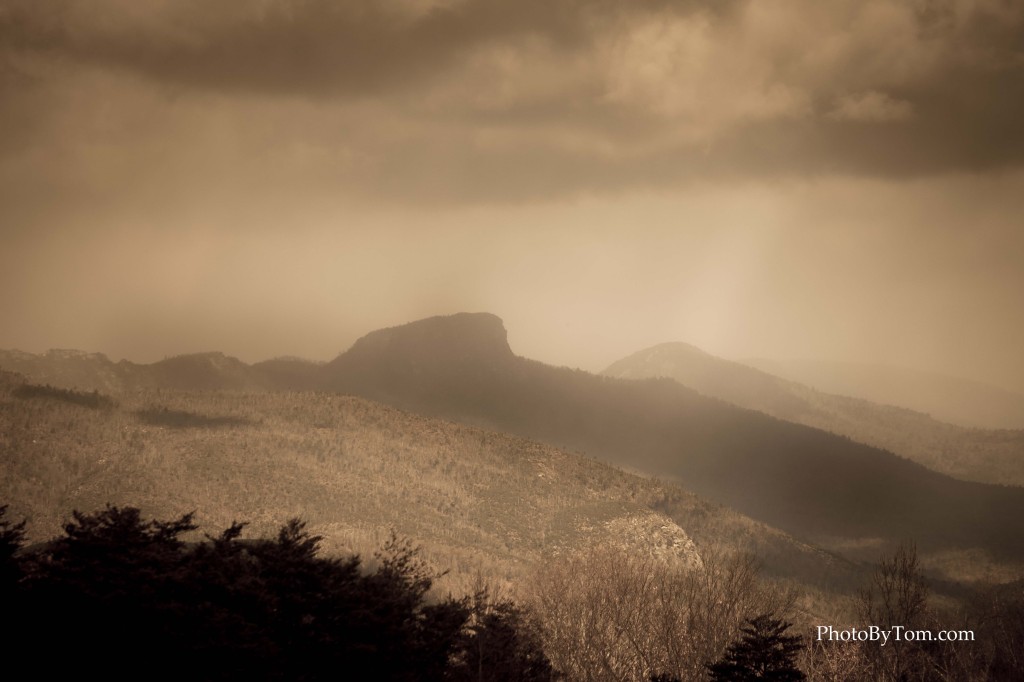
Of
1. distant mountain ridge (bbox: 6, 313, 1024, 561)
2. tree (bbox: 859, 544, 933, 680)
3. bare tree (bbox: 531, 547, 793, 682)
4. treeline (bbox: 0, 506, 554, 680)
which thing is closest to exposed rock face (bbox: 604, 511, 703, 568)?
tree (bbox: 859, 544, 933, 680)

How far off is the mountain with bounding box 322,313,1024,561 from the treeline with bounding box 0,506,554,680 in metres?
124

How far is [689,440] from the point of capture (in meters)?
182

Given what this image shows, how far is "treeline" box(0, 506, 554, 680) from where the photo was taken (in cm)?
1755

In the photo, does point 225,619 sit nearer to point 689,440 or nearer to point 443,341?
point 443,341

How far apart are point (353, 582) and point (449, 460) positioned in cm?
5214

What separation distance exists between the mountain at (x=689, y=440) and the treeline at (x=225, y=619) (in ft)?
408

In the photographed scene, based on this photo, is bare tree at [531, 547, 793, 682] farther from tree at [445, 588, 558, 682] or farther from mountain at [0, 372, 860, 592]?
mountain at [0, 372, 860, 592]

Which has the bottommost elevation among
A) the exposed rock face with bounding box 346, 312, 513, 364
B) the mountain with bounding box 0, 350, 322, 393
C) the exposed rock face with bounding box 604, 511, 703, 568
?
the exposed rock face with bounding box 604, 511, 703, 568

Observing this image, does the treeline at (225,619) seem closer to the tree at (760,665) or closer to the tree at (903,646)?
the tree at (760,665)


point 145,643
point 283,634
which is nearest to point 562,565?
point 283,634

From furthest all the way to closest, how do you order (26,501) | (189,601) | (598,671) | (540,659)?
(26,501), (598,671), (540,659), (189,601)

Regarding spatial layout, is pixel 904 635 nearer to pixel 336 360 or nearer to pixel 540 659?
pixel 540 659

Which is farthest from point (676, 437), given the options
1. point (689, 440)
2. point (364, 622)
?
point (364, 622)

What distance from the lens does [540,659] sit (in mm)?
28391
